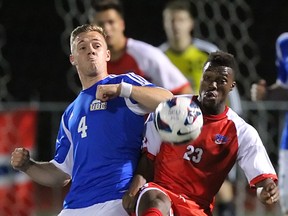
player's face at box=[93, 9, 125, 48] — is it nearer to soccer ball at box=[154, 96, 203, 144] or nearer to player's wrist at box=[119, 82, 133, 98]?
player's wrist at box=[119, 82, 133, 98]

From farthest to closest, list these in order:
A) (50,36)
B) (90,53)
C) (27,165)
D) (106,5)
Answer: (50,36)
(106,5)
(27,165)
(90,53)

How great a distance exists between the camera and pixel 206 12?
10070 millimetres

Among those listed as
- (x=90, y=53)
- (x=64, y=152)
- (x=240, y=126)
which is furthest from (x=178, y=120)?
(x=64, y=152)

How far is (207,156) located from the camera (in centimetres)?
469

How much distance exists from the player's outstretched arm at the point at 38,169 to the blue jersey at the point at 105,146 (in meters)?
0.20

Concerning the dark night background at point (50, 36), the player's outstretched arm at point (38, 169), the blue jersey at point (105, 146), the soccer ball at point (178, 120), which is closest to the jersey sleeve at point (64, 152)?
the player's outstretched arm at point (38, 169)

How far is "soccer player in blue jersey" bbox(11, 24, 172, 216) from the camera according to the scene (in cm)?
466

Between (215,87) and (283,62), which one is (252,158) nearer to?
(215,87)

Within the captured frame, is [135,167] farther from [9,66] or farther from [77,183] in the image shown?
[9,66]

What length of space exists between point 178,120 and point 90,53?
0.68m

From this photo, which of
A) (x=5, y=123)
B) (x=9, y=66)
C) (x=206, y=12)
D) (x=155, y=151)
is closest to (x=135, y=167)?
(x=155, y=151)

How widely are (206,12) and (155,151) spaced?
18.0 feet

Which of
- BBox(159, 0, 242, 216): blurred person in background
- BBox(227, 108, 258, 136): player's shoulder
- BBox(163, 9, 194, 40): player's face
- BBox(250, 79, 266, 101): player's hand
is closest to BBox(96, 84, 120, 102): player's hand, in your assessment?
BBox(227, 108, 258, 136): player's shoulder

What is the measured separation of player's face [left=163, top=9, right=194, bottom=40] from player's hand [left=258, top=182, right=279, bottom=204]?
111 inches
